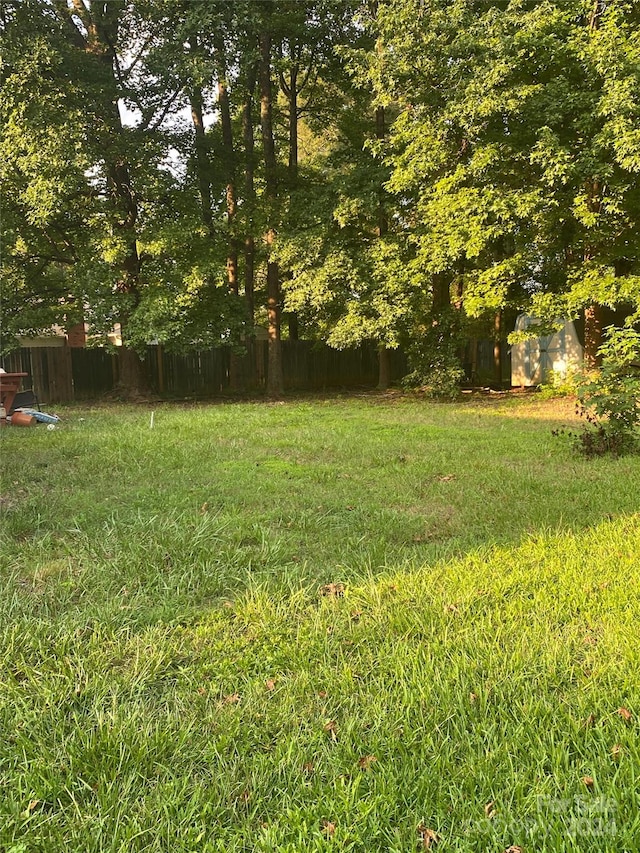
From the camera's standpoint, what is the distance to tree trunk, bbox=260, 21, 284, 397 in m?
12.9

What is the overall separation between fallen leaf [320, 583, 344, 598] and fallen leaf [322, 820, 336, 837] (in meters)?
1.26

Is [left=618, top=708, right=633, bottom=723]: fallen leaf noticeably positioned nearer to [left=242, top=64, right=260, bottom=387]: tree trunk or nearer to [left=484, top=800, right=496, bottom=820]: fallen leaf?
[left=484, top=800, right=496, bottom=820]: fallen leaf

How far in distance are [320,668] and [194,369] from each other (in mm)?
13365

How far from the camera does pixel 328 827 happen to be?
139cm

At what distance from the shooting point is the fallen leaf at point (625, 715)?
1.75 metres

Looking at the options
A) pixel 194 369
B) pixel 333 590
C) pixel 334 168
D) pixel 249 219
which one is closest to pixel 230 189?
pixel 249 219

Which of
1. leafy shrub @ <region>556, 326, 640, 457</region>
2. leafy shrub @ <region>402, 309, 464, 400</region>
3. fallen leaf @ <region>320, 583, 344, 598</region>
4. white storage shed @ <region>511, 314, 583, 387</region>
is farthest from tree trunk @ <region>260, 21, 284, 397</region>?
fallen leaf @ <region>320, 583, 344, 598</region>

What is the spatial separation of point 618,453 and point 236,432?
4.53 m

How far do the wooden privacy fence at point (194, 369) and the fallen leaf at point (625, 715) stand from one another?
12661 mm

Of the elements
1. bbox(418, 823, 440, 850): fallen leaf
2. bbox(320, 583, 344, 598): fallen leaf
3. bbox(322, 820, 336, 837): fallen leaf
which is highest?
bbox(320, 583, 344, 598): fallen leaf

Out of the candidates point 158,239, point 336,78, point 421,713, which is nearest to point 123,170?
point 158,239

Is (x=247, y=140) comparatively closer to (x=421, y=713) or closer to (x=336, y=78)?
(x=336, y=78)

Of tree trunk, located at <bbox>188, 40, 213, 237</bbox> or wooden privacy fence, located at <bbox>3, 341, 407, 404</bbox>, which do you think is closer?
tree trunk, located at <bbox>188, 40, 213, 237</bbox>

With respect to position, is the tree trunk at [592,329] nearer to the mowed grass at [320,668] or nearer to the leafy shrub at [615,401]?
the leafy shrub at [615,401]
